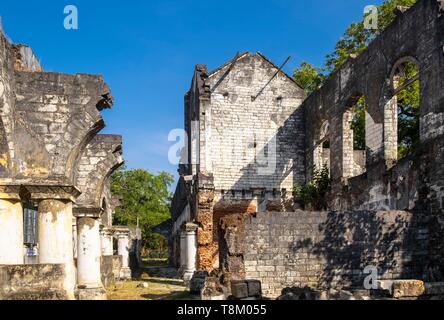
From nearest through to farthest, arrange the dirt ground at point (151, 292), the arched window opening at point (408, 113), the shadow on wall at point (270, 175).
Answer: the dirt ground at point (151, 292) → the shadow on wall at point (270, 175) → the arched window opening at point (408, 113)

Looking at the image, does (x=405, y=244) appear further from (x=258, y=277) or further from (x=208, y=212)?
(x=208, y=212)

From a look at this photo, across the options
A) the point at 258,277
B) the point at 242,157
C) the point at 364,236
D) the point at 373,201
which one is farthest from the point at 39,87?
the point at 242,157

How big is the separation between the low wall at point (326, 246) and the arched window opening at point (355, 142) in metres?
5.82

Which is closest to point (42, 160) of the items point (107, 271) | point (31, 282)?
point (31, 282)

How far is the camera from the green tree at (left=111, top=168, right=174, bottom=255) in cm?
5131

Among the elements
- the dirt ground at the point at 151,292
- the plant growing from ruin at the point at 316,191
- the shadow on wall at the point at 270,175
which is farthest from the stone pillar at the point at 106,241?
the plant growing from ruin at the point at 316,191

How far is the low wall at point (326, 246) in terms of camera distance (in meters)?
13.6

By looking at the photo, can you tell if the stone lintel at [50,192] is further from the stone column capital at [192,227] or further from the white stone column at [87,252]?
the stone column capital at [192,227]

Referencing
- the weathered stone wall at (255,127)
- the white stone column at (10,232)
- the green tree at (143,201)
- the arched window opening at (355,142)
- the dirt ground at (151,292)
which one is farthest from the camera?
the green tree at (143,201)

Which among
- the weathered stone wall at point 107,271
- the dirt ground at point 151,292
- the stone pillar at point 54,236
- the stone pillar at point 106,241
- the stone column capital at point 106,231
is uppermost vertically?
the stone pillar at point 54,236

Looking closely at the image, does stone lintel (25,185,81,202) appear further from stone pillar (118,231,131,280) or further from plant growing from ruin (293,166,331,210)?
plant growing from ruin (293,166,331,210)

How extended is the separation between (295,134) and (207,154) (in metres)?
5.49

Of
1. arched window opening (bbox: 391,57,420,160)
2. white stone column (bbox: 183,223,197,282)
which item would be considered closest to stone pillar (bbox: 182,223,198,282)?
white stone column (bbox: 183,223,197,282)

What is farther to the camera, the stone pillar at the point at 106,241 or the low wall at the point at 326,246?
the stone pillar at the point at 106,241
